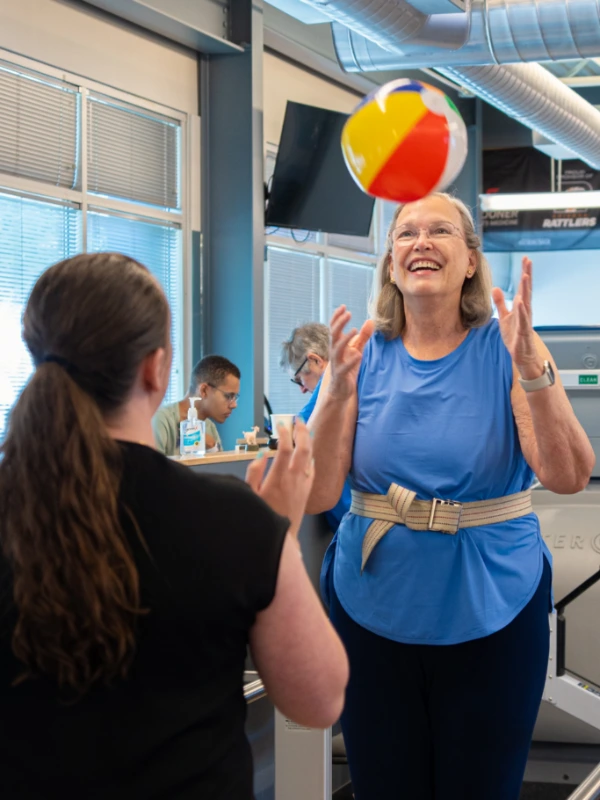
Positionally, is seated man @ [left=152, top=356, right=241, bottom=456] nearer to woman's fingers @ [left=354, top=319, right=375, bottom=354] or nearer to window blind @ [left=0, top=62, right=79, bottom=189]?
window blind @ [left=0, top=62, right=79, bottom=189]

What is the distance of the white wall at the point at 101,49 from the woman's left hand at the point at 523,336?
4145mm

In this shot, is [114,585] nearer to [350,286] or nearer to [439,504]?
[439,504]

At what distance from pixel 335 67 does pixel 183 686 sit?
286 inches

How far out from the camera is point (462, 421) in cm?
179

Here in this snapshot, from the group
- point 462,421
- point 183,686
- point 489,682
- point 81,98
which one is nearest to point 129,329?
point 183,686

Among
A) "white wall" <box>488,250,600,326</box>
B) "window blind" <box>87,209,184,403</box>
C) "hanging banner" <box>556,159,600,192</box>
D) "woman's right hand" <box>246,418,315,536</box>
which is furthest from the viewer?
"white wall" <box>488,250,600,326</box>

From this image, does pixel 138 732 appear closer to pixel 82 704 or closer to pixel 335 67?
pixel 82 704

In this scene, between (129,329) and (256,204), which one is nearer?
(129,329)

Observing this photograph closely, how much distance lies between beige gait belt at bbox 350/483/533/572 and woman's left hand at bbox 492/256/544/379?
0.27 metres

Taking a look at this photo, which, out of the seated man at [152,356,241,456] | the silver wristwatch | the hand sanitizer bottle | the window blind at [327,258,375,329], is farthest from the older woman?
the window blind at [327,258,375,329]

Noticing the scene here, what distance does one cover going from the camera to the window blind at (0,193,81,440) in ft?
16.7

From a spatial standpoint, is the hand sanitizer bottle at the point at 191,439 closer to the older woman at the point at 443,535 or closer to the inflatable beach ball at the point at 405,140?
the older woman at the point at 443,535

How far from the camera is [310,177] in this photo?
6.62m

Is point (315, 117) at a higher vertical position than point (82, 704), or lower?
higher
